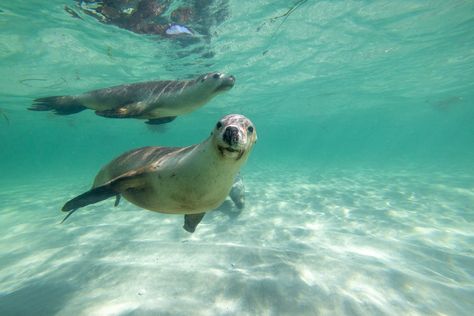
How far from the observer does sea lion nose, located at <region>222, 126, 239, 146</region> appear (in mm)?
1685

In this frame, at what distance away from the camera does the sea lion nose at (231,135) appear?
1685 millimetres

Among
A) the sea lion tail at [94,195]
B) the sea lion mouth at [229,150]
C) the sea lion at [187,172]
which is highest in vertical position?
the sea lion mouth at [229,150]

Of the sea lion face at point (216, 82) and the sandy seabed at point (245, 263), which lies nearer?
the sandy seabed at point (245, 263)

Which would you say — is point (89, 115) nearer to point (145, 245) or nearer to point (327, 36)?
point (327, 36)

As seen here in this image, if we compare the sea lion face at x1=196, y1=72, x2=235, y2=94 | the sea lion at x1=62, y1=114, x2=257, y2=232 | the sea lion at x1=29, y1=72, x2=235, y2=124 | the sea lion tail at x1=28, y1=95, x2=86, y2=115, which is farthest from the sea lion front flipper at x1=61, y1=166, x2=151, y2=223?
the sea lion tail at x1=28, y1=95, x2=86, y2=115

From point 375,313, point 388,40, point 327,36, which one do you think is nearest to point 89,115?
point 327,36

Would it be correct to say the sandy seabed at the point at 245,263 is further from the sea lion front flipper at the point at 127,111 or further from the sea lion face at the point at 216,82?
the sea lion face at the point at 216,82

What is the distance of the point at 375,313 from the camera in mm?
3096

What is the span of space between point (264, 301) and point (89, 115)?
1314 inches

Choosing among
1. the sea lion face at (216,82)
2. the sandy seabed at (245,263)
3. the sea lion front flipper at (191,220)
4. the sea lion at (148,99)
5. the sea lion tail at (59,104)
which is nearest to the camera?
the sandy seabed at (245,263)

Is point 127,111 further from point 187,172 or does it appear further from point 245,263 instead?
point 245,263

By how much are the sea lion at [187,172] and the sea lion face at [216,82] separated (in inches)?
52.6

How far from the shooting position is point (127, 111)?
13.6 feet

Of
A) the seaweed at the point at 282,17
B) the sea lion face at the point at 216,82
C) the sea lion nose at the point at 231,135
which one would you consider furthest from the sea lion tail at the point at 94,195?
the seaweed at the point at 282,17
